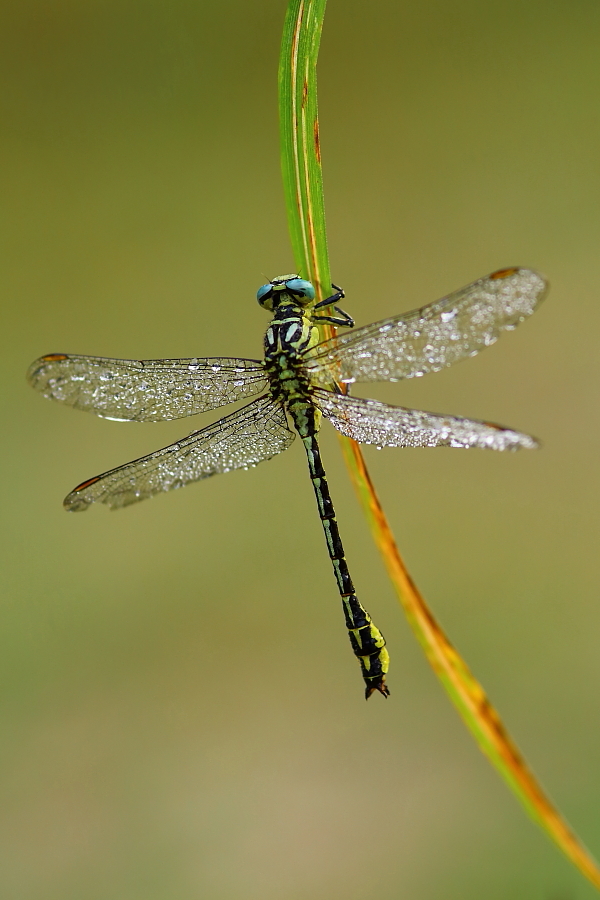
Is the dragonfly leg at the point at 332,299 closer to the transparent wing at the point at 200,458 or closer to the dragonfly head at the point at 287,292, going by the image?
the dragonfly head at the point at 287,292

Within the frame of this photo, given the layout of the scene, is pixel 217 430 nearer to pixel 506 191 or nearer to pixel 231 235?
pixel 231 235

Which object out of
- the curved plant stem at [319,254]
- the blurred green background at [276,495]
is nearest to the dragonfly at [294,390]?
the curved plant stem at [319,254]

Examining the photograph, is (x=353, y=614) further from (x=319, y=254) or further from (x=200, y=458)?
(x=319, y=254)

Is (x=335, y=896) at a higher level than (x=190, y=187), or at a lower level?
lower

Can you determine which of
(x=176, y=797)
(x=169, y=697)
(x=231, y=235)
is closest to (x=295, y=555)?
(x=169, y=697)

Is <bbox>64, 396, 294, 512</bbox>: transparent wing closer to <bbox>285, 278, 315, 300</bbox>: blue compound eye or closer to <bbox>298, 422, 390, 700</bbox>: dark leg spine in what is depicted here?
<bbox>298, 422, 390, 700</bbox>: dark leg spine

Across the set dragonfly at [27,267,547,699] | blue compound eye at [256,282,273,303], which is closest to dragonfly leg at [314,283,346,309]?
dragonfly at [27,267,547,699]
